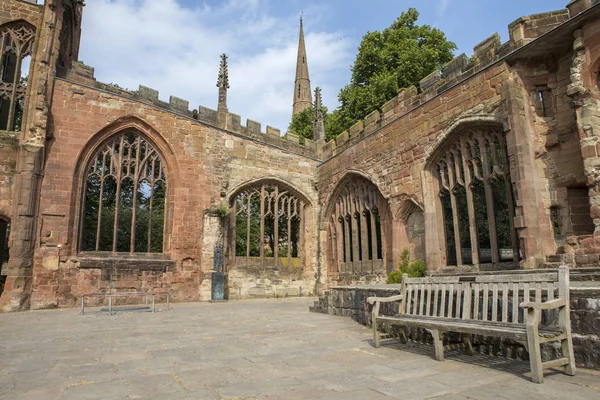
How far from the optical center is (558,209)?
25.4 ft

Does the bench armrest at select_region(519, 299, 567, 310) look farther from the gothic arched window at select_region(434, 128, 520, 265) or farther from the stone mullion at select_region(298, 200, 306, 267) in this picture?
the stone mullion at select_region(298, 200, 306, 267)

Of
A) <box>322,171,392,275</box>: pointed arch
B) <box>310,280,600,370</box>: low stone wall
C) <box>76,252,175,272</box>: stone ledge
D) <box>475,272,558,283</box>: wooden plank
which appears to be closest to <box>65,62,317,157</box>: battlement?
<box>322,171,392,275</box>: pointed arch

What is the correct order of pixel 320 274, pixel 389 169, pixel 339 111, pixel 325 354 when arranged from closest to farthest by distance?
pixel 325 354 < pixel 389 169 < pixel 320 274 < pixel 339 111

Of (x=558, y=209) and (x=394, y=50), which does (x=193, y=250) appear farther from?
(x=394, y=50)

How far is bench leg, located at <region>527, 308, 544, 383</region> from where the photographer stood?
294 centimetres

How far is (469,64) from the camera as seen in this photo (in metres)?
Answer: 9.48

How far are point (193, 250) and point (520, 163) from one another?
9.90 metres

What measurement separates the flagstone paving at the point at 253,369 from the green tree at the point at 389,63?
49.0ft

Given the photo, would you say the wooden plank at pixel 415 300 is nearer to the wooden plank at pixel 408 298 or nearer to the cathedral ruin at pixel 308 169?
the wooden plank at pixel 408 298

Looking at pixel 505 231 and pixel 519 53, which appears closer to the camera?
pixel 519 53

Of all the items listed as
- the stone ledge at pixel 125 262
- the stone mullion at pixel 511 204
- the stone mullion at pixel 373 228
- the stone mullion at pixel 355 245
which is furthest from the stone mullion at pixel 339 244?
the stone mullion at pixel 511 204

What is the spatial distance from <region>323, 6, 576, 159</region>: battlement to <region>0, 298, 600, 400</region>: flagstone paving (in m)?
6.65

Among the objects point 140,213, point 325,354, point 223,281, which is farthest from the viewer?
point 140,213

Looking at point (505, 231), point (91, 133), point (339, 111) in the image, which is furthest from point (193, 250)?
point (505, 231)
